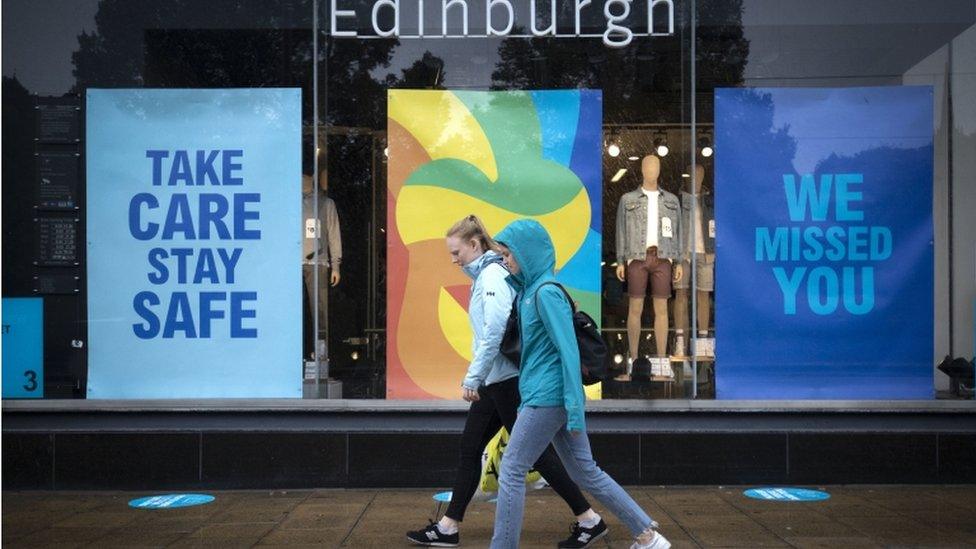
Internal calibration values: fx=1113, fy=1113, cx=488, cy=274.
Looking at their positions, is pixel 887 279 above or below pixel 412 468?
above

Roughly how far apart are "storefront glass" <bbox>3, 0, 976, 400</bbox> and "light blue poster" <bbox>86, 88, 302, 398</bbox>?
0.06 feet

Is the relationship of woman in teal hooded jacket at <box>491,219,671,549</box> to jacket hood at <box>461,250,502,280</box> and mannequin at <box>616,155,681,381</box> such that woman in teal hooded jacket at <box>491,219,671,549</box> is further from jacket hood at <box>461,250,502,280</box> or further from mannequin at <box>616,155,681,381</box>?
mannequin at <box>616,155,681,381</box>

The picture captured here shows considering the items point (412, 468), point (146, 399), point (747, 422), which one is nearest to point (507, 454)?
point (412, 468)

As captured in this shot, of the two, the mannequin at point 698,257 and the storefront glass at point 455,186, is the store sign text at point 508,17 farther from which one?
the mannequin at point 698,257

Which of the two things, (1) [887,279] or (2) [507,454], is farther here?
(1) [887,279]

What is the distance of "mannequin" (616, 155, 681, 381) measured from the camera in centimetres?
934

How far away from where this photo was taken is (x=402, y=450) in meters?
8.79

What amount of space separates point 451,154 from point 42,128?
338cm

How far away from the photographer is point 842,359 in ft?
30.1

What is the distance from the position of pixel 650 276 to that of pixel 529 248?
12.1 feet

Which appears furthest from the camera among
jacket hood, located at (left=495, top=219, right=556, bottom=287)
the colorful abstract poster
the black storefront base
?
the colorful abstract poster

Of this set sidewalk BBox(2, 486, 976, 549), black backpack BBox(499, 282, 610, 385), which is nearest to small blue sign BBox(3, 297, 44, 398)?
sidewalk BBox(2, 486, 976, 549)

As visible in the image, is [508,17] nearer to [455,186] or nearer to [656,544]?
[455,186]

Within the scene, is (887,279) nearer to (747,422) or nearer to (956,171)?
(956,171)
